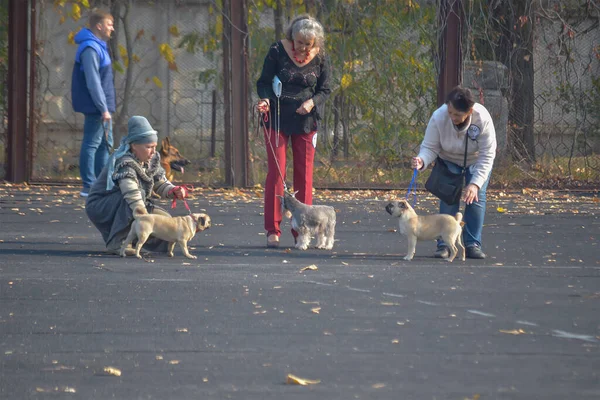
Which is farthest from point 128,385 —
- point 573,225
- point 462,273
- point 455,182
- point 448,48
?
point 448,48

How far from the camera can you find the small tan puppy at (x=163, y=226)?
789cm

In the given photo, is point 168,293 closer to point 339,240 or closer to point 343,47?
point 339,240

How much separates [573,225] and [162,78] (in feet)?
19.2

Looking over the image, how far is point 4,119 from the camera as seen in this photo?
14.0m

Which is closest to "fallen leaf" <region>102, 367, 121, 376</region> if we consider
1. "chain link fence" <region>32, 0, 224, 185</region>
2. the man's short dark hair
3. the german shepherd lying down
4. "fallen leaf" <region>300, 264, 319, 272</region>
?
"fallen leaf" <region>300, 264, 319, 272</region>

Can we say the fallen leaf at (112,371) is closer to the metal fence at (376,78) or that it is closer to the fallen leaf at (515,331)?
the fallen leaf at (515,331)

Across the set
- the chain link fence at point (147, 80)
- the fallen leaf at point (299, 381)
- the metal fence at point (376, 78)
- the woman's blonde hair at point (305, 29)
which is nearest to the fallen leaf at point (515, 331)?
the fallen leaf at point (299, 381)

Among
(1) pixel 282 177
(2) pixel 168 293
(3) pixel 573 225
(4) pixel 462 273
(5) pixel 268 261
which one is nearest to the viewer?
(2) pixel 168 293

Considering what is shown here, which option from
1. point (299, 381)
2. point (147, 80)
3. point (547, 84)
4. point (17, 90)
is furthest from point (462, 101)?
point (17, 90)

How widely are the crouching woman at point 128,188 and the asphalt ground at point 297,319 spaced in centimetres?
23

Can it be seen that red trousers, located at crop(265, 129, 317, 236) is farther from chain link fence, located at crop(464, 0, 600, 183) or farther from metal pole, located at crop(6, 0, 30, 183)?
metal pole, located at crop(6, 0, 30, 183)

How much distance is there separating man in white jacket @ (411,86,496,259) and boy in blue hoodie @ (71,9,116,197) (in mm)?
4369

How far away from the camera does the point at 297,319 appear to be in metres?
5.89

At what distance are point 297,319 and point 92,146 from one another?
6.43 meters
